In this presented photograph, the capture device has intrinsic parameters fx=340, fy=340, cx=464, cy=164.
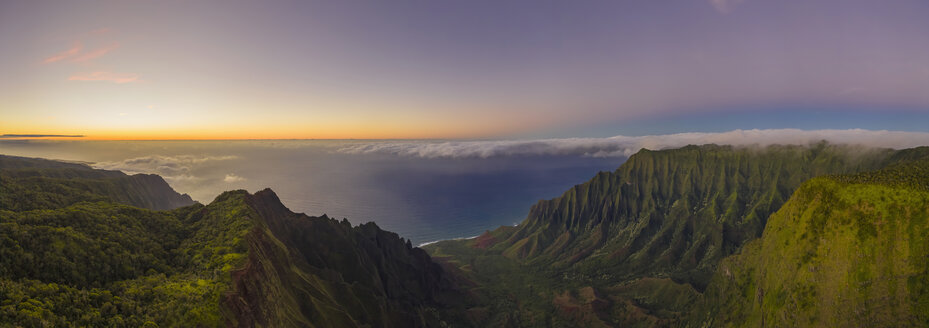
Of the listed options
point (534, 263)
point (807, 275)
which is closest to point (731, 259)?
A: point (807, 275)

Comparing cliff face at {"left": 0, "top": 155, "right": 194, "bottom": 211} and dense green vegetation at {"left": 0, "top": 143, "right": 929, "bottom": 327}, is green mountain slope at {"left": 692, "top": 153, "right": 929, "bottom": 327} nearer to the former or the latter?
dense green vegetation at {"left": 0, "top": 143, "right": 929, "bottom": 327}

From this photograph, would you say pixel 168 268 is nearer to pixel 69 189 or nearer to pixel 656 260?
pixel 69 189

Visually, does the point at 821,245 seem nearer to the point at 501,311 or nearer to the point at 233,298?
the point at 501,311

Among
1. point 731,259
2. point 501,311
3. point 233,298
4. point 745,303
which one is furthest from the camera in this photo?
point 501,311

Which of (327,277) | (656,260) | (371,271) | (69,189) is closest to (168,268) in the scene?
(327,277)

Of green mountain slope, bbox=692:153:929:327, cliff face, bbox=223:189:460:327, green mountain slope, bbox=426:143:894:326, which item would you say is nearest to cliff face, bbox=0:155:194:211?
cliff face, bbox=223:189:460:327

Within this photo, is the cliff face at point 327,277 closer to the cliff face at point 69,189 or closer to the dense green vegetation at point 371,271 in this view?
the dense green vegetation at point 371,271

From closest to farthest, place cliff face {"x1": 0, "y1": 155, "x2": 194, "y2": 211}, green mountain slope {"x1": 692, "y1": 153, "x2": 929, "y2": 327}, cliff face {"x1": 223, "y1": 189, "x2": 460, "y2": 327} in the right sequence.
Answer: cliff face {"x1": 223, "y1": 189, "x2": 460, "y2": 327} < green mountain slope {"x1": 692, "y1": 153, "x2": 929, "y2": 327} < cliff face {"x1": 0, "y1": 155, "x2": 194, "y2": 211}

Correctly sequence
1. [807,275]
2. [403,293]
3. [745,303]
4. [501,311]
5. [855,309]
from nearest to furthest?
[855,309]
[807,275]
[745,303]
[403,293]
[501,311]
